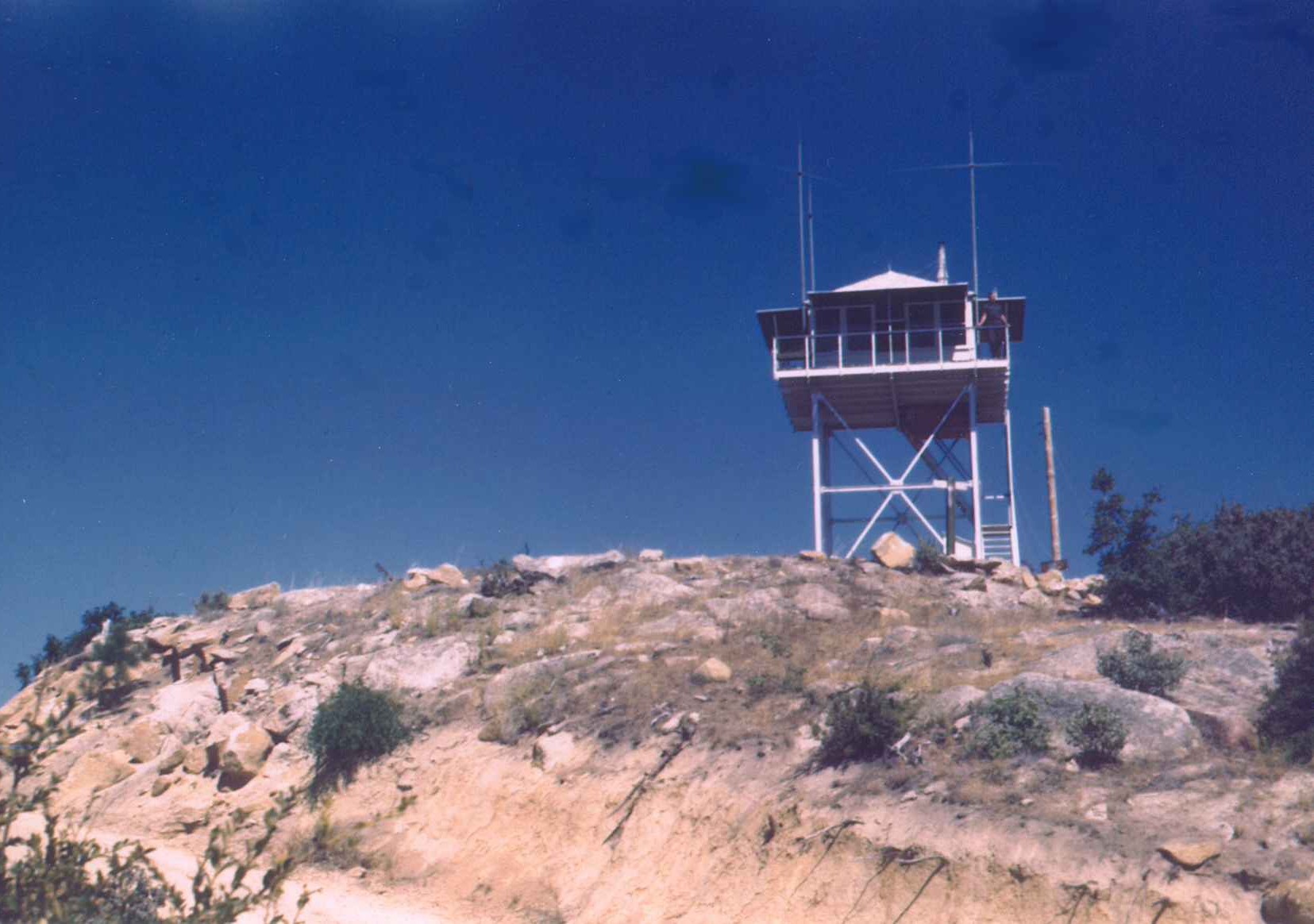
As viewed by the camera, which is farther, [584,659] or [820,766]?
[584,659]

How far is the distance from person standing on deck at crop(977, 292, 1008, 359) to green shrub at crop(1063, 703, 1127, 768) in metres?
20.3

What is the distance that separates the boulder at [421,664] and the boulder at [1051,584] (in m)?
13.6

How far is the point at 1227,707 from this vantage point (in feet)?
44.5

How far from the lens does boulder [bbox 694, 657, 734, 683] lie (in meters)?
17.9

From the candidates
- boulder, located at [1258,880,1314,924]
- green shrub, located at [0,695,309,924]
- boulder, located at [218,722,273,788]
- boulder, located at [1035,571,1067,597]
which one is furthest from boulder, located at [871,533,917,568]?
green shrub, located at [0,695,309,924]

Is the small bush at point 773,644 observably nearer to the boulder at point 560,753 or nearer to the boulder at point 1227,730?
the boulder at point 560,753

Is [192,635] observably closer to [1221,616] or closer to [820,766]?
[820,766]

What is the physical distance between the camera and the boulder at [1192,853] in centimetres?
980

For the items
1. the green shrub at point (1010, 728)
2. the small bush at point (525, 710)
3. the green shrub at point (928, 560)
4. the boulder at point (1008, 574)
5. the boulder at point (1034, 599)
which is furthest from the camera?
the green shrub at point (928, 560)

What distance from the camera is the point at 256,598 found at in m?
31.4

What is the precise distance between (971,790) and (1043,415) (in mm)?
33798

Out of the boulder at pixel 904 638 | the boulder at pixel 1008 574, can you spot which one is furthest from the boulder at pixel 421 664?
the boulder at pixel 1008 574

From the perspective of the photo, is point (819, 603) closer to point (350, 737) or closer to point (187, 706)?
point (350, 737)

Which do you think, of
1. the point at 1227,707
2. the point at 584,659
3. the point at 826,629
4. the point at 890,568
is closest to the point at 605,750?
the point at 584,659
